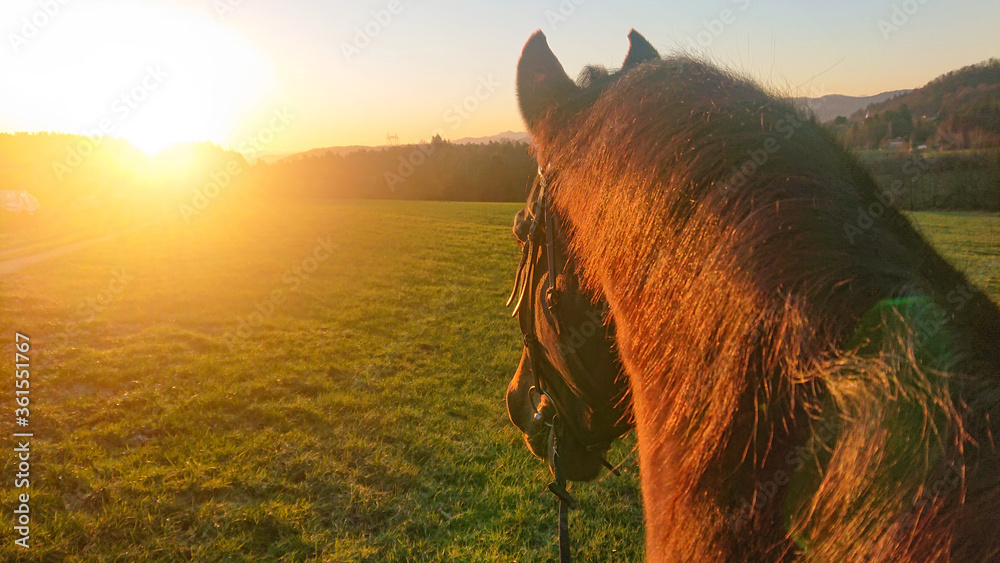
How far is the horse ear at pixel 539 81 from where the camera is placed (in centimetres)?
145

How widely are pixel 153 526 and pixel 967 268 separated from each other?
4989 mm

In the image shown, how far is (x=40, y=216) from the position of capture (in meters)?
22.2

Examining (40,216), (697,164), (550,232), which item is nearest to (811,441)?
(697,164)

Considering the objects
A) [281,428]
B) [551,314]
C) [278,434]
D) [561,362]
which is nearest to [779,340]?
[551,314]

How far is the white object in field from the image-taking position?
20000 millimetres

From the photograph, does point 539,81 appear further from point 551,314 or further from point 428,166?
point 428,166

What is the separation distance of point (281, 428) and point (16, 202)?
79.4ft

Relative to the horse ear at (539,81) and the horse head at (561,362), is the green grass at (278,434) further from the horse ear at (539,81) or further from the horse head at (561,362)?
the horse ear at (539,81)

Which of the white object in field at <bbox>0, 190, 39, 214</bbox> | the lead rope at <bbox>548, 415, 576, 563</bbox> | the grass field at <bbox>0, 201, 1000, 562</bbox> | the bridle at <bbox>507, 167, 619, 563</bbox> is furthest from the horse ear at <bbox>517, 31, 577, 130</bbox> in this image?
the white object in field at <bbox>0, 190, 39, 214</bbox>

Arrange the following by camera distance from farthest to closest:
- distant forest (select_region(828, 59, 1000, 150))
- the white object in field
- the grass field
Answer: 1. the white object in field
2. the grass field
3. distant forest (select_region(828, 59, 1000, 150))

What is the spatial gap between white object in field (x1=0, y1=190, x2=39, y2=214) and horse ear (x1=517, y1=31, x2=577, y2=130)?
28005mm

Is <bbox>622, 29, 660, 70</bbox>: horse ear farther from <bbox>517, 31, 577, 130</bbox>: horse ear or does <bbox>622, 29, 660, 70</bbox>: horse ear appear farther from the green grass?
the green grass

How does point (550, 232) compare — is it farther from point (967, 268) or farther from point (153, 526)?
point (153, 526)

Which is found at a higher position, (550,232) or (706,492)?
(550,232)
